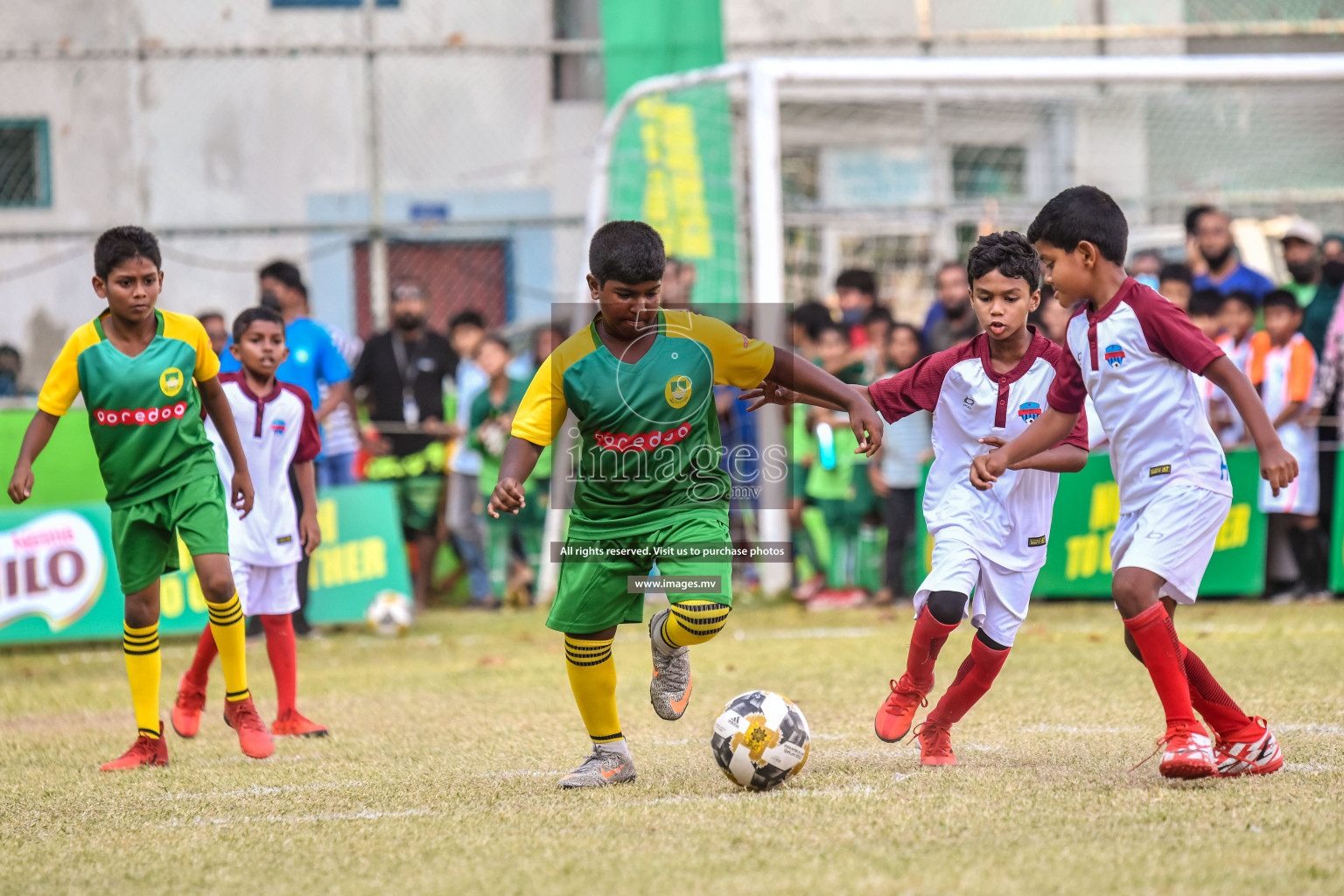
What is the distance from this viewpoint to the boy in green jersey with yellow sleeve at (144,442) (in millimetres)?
5730

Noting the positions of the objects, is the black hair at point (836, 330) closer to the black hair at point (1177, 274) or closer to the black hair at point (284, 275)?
the black hair at point (1177, 274)

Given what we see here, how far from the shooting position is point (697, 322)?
16.4 feet

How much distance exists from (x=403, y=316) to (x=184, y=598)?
2.86 m

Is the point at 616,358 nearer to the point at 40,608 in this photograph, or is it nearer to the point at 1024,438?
the point at 1024,438

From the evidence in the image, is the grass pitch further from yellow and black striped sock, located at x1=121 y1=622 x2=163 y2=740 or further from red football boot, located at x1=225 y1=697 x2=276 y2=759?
yellow and black striped sock, located at x1=121 y1=622 x2=163 y2=740

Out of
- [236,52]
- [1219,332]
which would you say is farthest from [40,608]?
[1219,332]

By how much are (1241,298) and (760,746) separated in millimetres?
7089

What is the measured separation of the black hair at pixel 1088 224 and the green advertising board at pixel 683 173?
678 cm

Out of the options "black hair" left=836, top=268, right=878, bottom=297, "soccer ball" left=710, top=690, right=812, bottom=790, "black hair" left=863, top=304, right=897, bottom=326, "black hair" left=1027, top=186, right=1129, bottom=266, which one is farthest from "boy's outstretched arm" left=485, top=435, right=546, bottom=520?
"black hair" left=836, top=268, right=878, bottom=297

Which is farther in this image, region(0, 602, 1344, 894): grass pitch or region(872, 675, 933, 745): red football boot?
region(872, 675, 933, 745): red football boot

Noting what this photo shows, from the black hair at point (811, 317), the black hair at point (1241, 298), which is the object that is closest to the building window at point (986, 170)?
the black hair at point (811, 317)

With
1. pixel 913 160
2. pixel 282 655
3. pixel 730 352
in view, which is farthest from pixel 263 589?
pixel 913 160

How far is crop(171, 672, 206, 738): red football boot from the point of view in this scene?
6.45 m

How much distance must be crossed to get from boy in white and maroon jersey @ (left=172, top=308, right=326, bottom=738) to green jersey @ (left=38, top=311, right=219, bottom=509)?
869 mm
